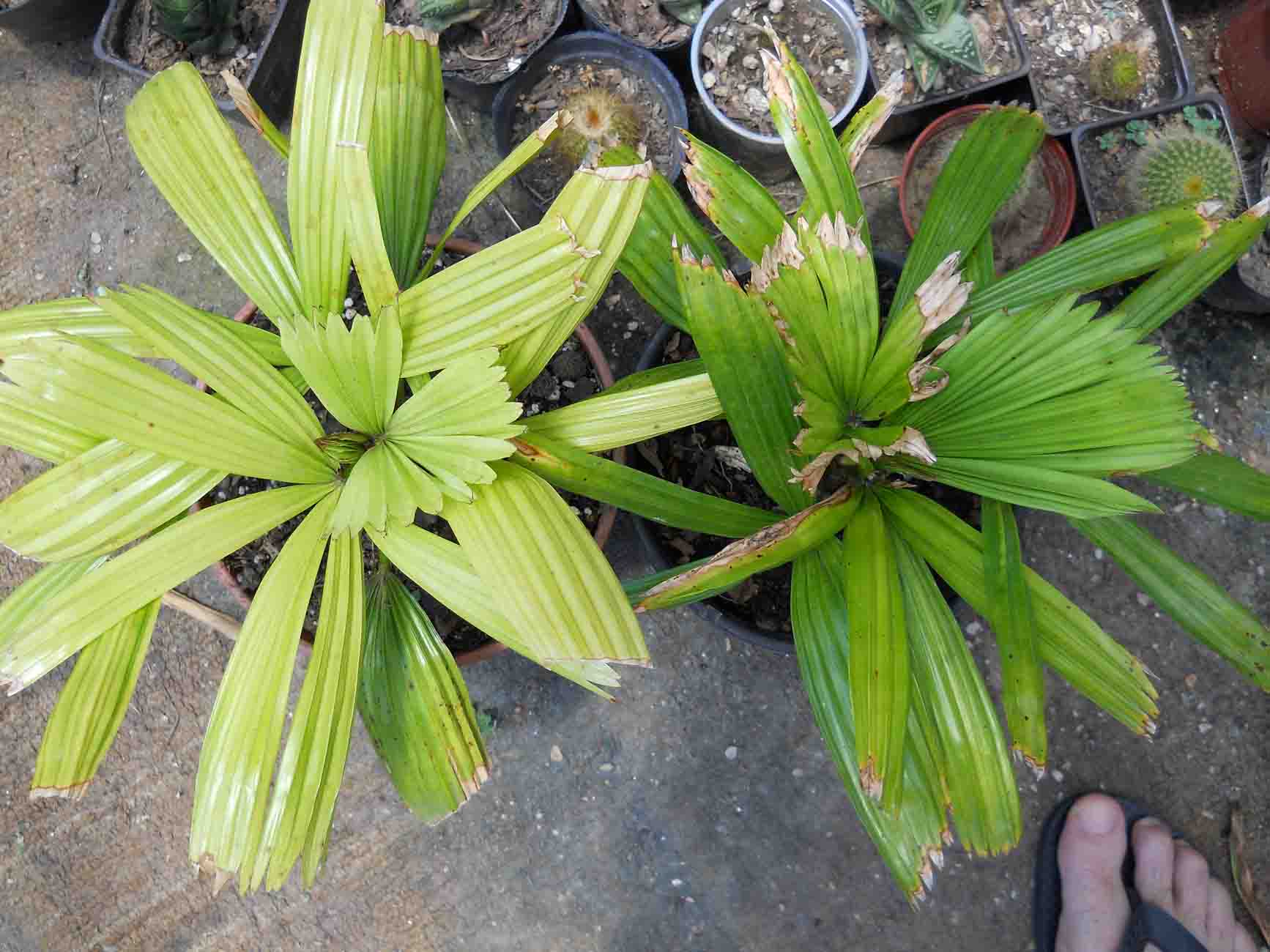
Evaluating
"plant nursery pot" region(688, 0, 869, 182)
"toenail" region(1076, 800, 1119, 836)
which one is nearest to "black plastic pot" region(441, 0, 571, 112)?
"plant nursery pot" region(688, 0, 869, 182)

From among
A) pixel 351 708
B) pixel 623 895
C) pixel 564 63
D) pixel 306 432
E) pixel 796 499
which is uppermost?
pixel 564 63

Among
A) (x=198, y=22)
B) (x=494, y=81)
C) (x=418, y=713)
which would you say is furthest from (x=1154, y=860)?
(x=198, y=22)

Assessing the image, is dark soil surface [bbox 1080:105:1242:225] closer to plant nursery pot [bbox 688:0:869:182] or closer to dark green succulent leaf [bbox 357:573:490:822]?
plant nursery pot [bbox 688:0:869:182]

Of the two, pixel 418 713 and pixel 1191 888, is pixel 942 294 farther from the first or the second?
pixel 1191 888

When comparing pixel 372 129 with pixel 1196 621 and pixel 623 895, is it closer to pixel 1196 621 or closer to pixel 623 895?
pixel 1196 621

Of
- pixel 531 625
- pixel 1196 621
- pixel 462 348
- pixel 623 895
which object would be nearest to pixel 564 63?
pixel 462 348

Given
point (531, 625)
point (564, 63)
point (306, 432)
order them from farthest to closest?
point (564, 63) → point (306, 432) → point (531, 625)
